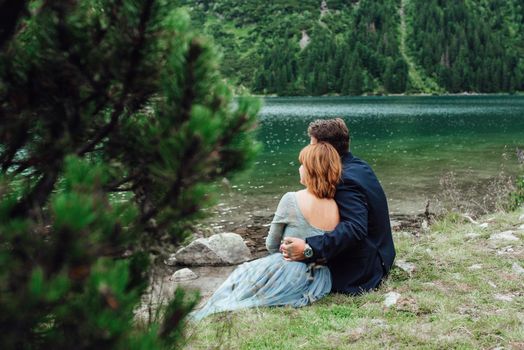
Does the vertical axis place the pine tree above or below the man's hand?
above

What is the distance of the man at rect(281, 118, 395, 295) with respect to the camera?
21.5ft

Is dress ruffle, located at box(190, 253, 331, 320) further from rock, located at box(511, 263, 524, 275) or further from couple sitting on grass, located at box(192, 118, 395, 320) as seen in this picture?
rock, located at box(511, 263, 524, 275)

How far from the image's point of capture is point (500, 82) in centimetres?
17188

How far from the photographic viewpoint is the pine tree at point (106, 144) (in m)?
1.82

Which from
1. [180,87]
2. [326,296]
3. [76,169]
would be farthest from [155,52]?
[326,296]

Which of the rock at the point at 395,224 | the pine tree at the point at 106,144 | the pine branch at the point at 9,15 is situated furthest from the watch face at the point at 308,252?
the rock at the point at 395,224

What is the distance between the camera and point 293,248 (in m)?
6.57

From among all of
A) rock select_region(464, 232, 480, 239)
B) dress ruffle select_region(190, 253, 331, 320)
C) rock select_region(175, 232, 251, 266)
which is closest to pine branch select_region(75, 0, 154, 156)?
dress ruffle select_region(190, 253, 331, 320)

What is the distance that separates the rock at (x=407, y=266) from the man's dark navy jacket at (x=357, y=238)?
596 millimetres

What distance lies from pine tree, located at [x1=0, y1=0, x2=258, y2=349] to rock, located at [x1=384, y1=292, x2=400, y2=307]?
4.21m

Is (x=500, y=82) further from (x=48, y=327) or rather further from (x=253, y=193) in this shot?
(x=48, y=327)

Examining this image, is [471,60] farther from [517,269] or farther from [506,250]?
[517,269]

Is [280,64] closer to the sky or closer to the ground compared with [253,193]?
closer to the sky

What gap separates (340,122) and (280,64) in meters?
181
